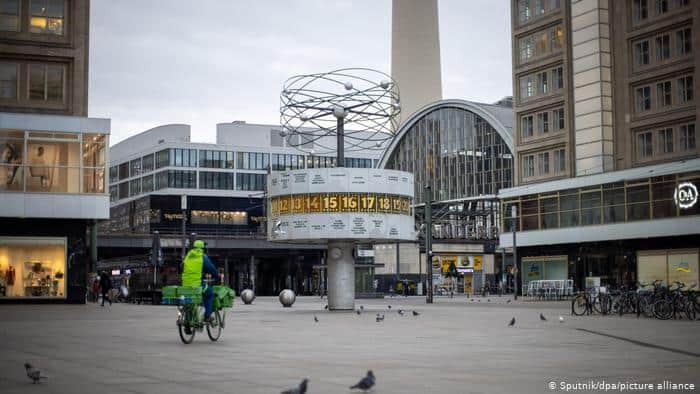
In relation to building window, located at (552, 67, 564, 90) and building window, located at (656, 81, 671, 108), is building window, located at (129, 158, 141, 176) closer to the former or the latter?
building window, located at (552, 67, 564, 90)

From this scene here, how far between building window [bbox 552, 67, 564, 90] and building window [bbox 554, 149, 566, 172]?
5.07 m

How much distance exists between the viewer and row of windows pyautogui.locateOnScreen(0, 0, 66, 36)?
168ft

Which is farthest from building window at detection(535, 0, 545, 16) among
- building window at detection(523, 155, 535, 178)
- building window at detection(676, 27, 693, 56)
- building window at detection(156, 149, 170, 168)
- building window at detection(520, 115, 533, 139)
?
building window at detection(156, 149, 170, 168)

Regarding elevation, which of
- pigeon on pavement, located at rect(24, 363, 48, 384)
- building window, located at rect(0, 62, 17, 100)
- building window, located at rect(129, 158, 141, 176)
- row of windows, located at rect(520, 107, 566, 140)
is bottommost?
pigeon on pavement, located at rect(24, 363, 48, 384)

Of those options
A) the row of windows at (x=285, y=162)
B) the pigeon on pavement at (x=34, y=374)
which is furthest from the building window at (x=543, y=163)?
the row of windows at (x=285, y=162)

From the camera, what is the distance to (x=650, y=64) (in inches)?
2571

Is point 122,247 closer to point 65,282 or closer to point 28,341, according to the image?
point 65,282

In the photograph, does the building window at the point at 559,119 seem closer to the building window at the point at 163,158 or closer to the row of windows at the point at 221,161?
the row of windows at the point at 221,161

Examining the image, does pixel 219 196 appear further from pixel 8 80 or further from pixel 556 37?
pixel 8 80

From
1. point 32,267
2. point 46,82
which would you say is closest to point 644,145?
point 46,82

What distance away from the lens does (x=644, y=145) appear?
66.6 meters

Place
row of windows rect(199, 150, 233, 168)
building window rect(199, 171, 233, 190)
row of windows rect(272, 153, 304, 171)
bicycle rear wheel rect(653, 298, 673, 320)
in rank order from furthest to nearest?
1. row of windows rect(272, 153, 304, 171)
2. row of windows rect(199, 150, 233, 168)
3. building window rect(199, 171, 233, 190)
4. bicycle rear wheel rect(653, 298, 673, 320)

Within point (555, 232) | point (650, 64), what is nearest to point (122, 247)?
point (555, 232)

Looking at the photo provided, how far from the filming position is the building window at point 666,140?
210 feet
